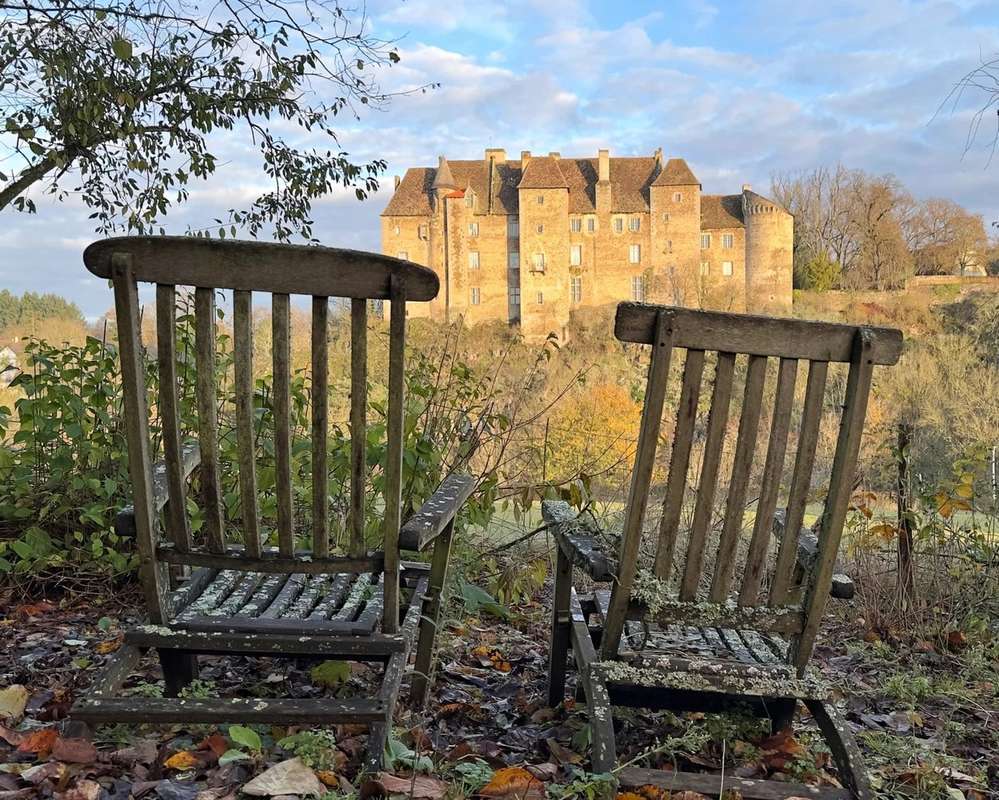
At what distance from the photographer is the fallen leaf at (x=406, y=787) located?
174 cm

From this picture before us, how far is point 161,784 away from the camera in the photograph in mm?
1768

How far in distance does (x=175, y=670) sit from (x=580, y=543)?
1210 mm

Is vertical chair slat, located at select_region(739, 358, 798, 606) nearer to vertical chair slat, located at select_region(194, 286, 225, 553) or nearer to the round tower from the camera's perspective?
vertical chair slat, located at select_region(194, 286, 225, 553)

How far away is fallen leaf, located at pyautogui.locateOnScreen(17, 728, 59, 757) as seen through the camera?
1.89m

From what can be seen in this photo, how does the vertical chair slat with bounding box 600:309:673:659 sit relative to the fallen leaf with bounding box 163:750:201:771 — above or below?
above

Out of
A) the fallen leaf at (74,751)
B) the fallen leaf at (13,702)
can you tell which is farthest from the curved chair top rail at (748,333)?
the fallen leaf at (13,702)

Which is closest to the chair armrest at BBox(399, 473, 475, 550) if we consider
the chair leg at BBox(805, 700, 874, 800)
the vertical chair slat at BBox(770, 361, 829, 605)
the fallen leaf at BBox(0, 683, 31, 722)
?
the vertical chair slat at BBox(770, 361, 829, 605)

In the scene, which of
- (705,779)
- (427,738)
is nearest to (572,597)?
(427,738)

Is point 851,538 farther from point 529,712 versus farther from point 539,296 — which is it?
point 539,296

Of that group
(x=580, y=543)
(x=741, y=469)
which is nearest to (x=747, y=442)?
(x=741, y=469)

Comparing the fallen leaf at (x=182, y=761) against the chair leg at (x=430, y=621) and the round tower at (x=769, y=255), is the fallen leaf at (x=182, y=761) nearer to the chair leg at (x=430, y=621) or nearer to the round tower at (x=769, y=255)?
the chair leg at (x=430, y=621)

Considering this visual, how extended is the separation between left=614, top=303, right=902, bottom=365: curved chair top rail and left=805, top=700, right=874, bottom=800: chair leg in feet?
2.86

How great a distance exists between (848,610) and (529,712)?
6.76 feet

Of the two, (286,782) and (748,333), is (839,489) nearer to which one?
(748,333)
